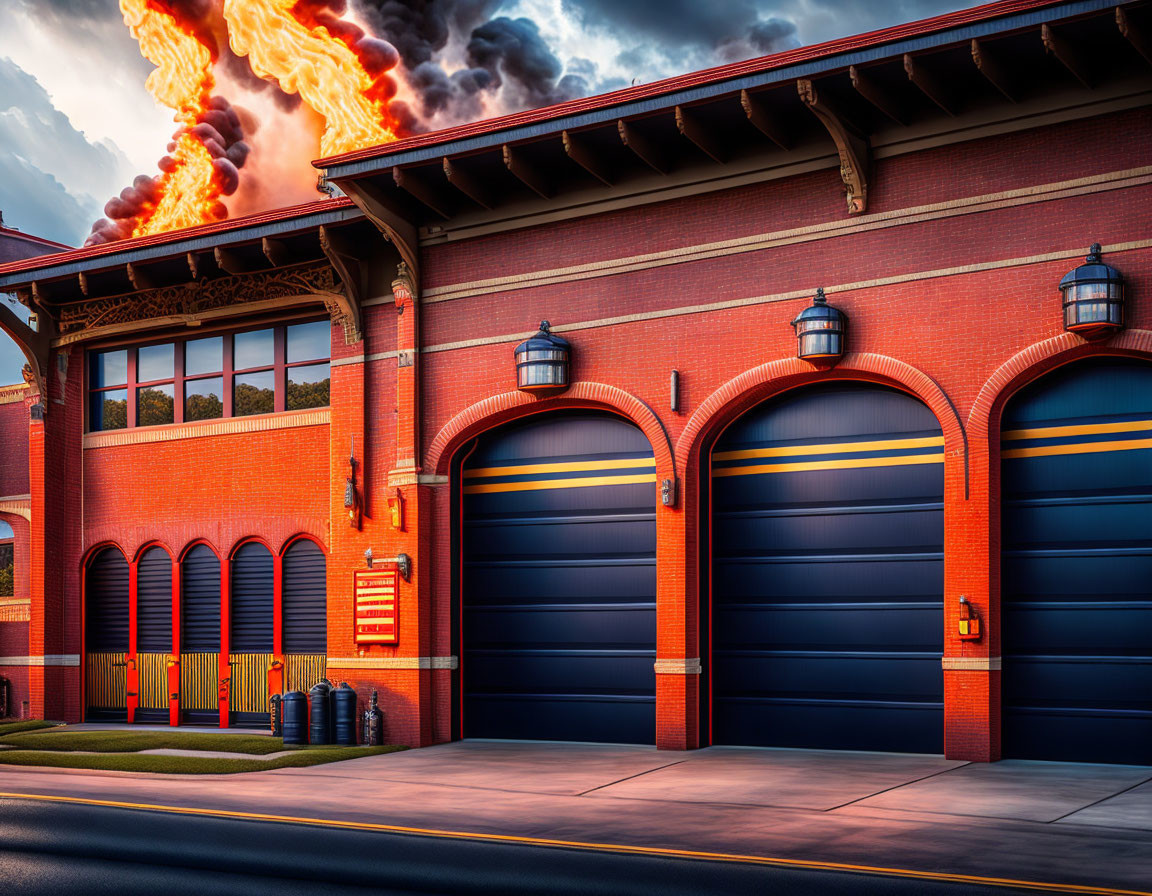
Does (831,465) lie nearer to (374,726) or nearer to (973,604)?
(973,604)

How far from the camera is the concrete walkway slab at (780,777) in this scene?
13.8 m

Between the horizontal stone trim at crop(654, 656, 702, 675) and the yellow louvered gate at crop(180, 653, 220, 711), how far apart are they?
9151mm

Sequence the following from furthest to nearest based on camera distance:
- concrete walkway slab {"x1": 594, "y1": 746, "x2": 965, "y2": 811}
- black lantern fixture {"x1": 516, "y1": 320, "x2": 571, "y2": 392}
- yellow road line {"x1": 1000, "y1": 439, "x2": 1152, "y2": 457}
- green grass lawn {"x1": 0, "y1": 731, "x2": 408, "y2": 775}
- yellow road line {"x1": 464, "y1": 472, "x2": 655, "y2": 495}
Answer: yellow road line {"x1": 464, "y1": 472, "x2": 655, "y2": 495} < black lantern fixture {"x1": 516, "y1": 320, "x2": 571, "y2": 392} < green grass lawn {"x1": 0, "y1": 731, "x2": 408, "y2": 775} < yellow road line {"x1": 1000, "y1": 439, "x2": 1152, "y2": 457} < concrete walkway slab {"x1": 594, "y1": 746, "x2": 965, "y2": 811}

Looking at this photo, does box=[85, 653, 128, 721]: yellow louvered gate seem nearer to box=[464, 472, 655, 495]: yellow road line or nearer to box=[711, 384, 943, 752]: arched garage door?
box=[464, 472, 655, 495]: yellow road line

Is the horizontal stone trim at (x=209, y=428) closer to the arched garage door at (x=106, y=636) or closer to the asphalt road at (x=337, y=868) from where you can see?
the arched garage door at (x=106, y=636)

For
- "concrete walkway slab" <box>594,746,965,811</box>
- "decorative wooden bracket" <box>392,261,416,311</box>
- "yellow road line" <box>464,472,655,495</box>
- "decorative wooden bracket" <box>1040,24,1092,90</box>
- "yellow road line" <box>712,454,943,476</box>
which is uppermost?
"decorative wooden bracket" <box>1040,24,1092,90</box>

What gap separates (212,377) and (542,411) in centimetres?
742

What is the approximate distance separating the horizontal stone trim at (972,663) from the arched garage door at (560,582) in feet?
14.6

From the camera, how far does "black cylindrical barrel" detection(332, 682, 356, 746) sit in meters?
19.7

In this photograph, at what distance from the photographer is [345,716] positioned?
776 inches

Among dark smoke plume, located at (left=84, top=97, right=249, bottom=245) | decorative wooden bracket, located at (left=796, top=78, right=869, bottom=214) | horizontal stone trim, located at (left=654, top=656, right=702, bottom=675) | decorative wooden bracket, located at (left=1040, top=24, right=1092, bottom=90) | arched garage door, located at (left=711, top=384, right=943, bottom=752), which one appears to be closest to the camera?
decorative wooden bracket, located at (left=1040, top=24, right=1092, bottom=90)

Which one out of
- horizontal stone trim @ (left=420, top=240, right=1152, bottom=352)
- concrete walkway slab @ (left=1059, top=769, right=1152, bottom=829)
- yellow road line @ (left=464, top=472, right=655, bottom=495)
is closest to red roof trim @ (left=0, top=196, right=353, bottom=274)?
horizontal stone trim @ (left=420, top=240, right=1152, bottom=352)

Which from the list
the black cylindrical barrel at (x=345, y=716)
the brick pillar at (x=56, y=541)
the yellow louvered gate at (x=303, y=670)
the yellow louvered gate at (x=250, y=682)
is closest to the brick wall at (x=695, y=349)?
the black cylindrical barrel at (x=345, y=716)

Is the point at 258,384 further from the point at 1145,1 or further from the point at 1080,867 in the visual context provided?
the point at 1080,867
